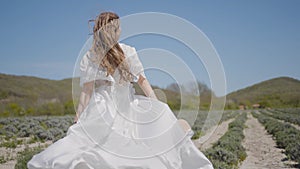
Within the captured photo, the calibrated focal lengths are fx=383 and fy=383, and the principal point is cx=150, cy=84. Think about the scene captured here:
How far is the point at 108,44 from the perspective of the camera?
336 cm

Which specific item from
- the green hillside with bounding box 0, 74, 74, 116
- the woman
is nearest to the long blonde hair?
the woman

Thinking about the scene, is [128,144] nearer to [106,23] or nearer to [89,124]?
[89,124]

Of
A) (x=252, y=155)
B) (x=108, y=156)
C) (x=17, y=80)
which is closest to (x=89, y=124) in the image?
(x=108, y=156)

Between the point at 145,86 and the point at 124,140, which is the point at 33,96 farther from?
the point at 124,140

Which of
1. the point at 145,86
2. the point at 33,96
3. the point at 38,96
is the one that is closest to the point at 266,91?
the point at 33,96

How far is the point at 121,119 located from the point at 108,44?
2.22 feet

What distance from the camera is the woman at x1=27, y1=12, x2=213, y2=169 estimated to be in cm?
320

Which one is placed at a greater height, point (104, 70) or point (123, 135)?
point (104, 70)

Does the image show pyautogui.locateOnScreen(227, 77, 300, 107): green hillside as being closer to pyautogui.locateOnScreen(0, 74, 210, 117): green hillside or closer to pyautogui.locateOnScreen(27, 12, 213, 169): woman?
pyautogui.locateOnScreen(0, 74, 210, 117): green hillside

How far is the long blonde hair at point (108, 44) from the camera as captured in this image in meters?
3.36

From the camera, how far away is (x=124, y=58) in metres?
3.43

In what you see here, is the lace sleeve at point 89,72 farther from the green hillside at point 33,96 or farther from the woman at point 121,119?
the green hillside at point 33,96

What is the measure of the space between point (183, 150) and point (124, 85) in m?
0.79

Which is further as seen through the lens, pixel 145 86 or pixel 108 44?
pixel 145 86
